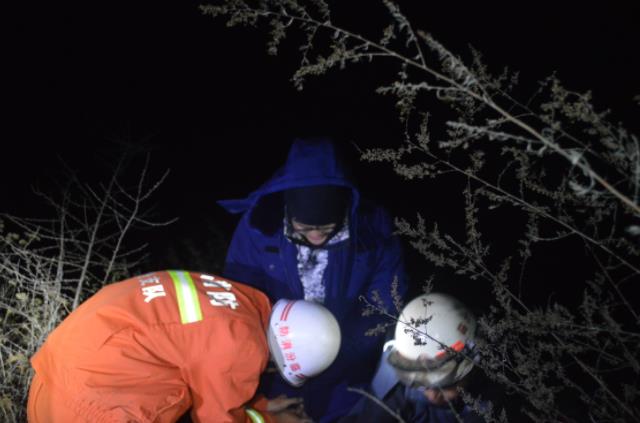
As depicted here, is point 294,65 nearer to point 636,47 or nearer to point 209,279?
point 636,47

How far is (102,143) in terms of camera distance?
7.16 m

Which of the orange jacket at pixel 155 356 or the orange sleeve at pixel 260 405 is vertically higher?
the orange jacket at pixel 155 356

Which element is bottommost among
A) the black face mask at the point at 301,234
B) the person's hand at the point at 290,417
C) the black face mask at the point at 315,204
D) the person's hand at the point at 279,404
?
the person's hand at the point at 290,417

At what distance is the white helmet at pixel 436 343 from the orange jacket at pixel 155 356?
121 cm

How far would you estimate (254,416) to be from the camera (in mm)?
2818

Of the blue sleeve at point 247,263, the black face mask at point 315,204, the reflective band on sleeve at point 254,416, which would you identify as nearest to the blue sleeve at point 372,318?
the black face mask at point 315,204

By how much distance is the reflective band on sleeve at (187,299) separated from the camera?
2500mm

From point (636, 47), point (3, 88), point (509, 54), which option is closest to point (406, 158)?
point (509, 54)

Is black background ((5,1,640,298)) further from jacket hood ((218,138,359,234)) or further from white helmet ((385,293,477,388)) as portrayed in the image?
white helmet ((385,293,477,388))

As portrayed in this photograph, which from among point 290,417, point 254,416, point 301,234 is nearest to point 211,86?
point 301,234

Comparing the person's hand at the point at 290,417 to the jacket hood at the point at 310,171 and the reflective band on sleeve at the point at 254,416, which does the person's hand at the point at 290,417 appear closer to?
the reflective band on sleeve at the point at 254,416

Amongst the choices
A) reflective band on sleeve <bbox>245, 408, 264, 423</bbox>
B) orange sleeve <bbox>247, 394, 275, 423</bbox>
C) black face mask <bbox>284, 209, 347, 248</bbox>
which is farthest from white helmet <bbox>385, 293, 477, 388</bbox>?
reflective band on sleeve <bbox>245, 408, 264, 423</bbox>

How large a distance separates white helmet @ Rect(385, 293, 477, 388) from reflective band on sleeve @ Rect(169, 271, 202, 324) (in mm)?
1456

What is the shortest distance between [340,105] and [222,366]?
5.93 meters
